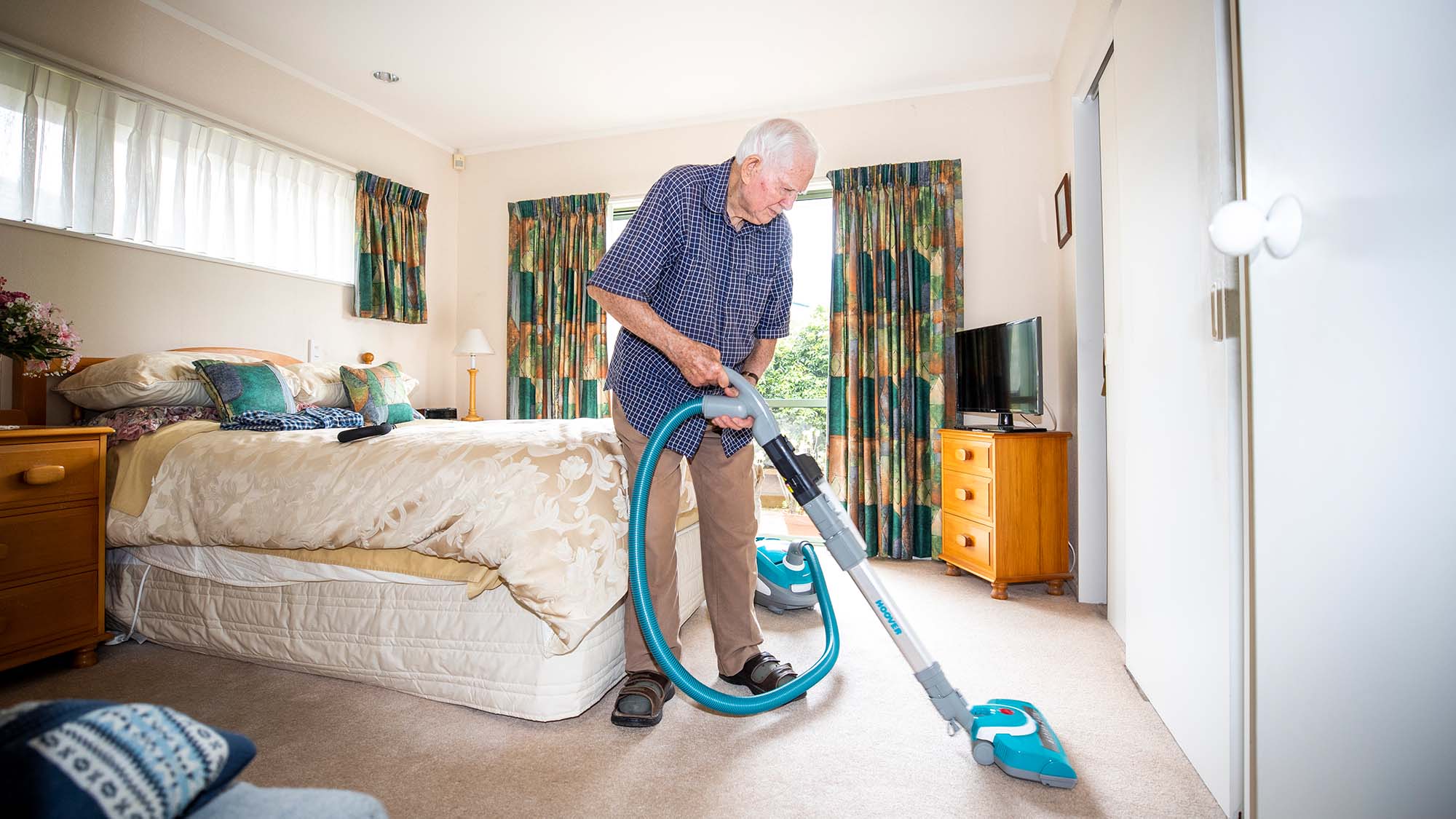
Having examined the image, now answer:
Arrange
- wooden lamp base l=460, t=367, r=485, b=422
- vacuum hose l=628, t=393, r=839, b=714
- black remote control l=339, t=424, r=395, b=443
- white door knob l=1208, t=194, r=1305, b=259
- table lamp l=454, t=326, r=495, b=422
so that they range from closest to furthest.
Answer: white door knob l=1208, t=194, r=1305, b=259, vacuum hose l=628, t=393, r=839, b=714, black remote control l=339, t=424, r=395, b=443, table lamp l=454, t=326, r=495, b=422, wooden lamp base l=460, t=367, r=485, b=422

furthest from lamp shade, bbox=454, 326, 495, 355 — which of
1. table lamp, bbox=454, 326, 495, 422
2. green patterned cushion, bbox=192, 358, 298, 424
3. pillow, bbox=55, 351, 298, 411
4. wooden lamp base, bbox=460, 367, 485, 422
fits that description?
pillow, bbox=55, 351, 298, 411

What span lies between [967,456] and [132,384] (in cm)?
341

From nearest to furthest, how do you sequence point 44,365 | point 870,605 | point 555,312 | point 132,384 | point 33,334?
point 870,605
point 33,334
point 44,365
point 132,384
point 555,312

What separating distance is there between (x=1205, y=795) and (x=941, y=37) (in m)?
3.35

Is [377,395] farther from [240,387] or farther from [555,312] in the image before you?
[555,312]

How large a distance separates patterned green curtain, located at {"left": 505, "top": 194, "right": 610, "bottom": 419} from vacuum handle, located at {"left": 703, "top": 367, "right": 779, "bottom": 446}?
119 inches

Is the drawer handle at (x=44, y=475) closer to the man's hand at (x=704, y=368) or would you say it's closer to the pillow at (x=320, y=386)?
the pillow at (x=320, y=386)

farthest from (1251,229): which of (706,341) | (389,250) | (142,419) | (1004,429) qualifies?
(389,250)

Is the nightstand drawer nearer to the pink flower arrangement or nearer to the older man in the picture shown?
the pink flower arrangement

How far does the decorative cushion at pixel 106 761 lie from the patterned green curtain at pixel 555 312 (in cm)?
406

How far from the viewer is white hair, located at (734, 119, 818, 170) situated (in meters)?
1.62

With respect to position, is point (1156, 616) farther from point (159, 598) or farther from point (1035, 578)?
point (159, 598)

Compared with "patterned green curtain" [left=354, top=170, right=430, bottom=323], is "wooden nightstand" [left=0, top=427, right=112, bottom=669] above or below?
below

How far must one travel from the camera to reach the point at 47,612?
6.46 feet
